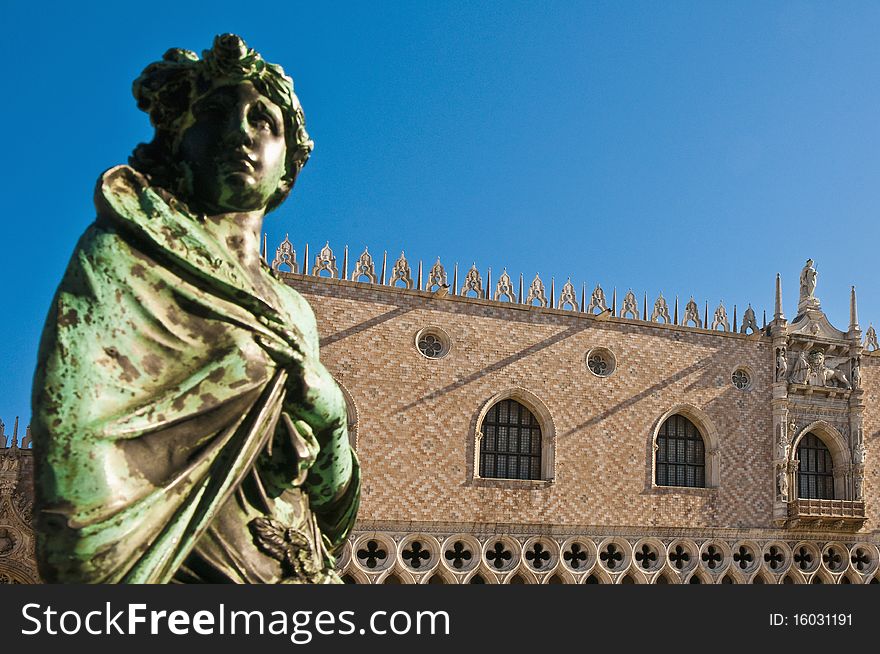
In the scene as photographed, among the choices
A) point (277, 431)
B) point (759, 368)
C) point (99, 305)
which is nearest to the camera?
point (99, 305)

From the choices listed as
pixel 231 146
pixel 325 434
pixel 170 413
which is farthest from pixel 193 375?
pixel 231 146

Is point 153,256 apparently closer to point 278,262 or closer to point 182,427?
point 182,427

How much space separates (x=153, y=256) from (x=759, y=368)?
2040cm

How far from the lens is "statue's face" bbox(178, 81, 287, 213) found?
6.44 ft

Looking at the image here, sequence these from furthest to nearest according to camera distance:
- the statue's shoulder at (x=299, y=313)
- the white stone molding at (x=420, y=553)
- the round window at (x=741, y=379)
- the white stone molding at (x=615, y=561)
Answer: the round window at (x=741, y=379)
the white stone molding at (x=420, y=553)
the white stone molding at (x=615, y=561)
the statue's shoulder at (x=299, y=313)

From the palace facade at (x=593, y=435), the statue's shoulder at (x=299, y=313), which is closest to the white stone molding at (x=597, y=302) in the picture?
the palace facade at (x=593, y=435)

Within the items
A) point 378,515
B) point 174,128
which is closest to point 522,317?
point 378,515

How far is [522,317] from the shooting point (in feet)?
62.2

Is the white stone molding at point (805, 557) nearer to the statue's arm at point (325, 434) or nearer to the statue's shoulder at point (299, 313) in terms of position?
the statue's arm at point (325, 434)

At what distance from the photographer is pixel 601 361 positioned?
19594mm

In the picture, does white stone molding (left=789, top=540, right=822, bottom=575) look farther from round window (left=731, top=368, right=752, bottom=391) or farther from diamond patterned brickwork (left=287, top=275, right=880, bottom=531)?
round window (left=731, top=368, right=752, bottom=391)

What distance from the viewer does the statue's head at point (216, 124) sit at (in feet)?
6.42

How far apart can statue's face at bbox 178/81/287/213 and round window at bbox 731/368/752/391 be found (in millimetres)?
19765

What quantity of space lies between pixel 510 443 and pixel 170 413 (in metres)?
17.1
